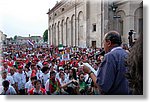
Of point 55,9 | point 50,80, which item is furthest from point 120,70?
point 55,9

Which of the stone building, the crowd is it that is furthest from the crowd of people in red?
the stone building

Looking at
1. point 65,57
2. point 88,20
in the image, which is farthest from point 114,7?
point 65,57

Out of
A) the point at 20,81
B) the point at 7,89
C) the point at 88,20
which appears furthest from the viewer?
the point at 88,20

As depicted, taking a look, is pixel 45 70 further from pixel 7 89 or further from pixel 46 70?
pixel 7 89

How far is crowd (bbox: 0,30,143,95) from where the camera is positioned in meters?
2.23

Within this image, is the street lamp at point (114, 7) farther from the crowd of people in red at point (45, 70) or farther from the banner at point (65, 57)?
the banner at point (65, 57)

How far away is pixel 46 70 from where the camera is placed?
2.42 meters

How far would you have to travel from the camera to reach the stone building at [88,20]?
93.4 inches

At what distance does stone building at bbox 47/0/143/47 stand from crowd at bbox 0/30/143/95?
0.36ft

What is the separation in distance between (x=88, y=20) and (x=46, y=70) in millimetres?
637

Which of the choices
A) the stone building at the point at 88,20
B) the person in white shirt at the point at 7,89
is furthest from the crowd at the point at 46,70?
the stone building at the point at 88,20

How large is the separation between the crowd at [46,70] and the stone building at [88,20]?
11cm

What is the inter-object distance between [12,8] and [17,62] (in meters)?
0.50

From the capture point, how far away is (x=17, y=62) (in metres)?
2.38
